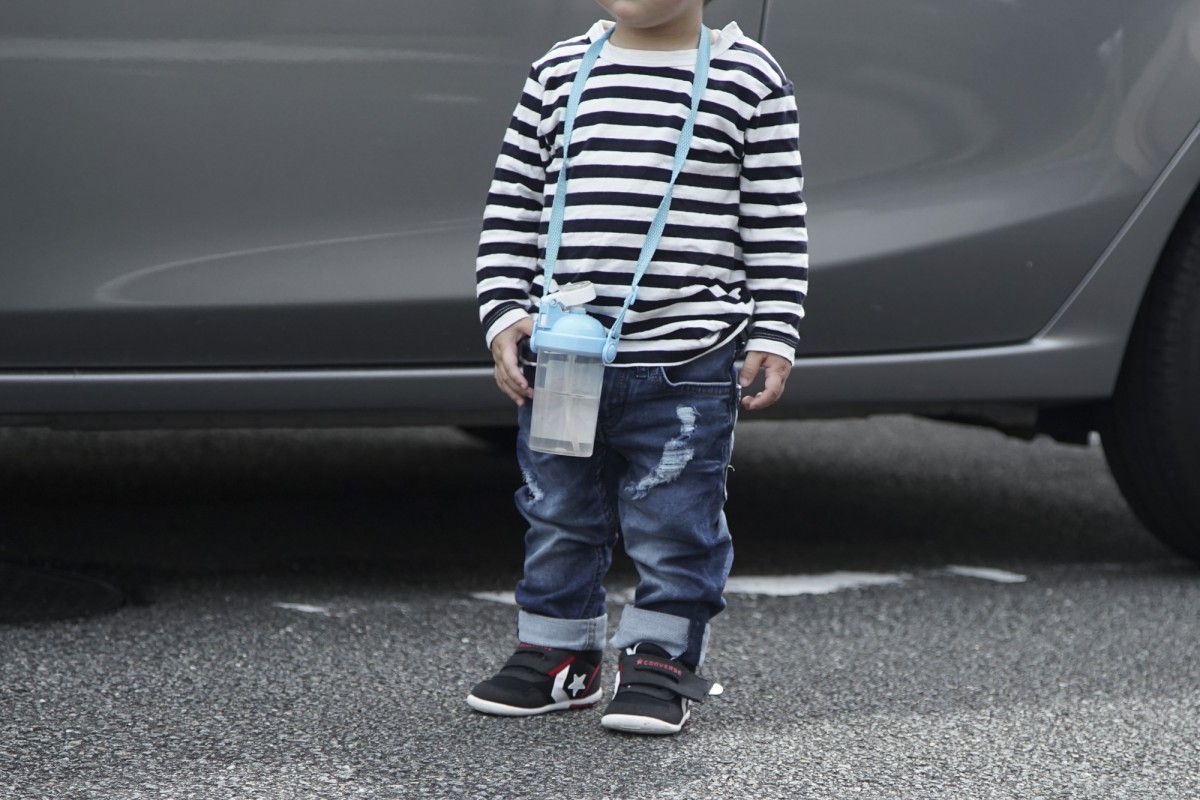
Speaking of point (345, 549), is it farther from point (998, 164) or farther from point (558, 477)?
point (998, 164)

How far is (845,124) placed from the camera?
274cm

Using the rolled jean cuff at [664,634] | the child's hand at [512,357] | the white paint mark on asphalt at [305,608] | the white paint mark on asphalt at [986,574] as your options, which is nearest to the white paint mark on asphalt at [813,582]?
the white paint mark on asphalt at [986,574]

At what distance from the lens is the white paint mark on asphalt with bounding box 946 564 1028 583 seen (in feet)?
10.2

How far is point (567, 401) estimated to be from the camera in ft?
7.15

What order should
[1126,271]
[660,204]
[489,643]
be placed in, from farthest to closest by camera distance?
[1126,271]
[489,643]
[660,204]

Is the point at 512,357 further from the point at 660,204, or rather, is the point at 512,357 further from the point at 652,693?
the point at 652,693

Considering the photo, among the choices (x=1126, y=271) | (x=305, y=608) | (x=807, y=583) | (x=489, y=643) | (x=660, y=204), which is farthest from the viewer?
(x=807, y=583)

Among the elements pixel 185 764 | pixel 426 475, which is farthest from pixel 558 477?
pixel 426 475

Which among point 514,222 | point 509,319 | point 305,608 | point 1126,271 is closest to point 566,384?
point 509,319

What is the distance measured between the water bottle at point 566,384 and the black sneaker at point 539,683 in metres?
0.32

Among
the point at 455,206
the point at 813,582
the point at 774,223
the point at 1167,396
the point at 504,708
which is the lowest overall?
the point at 813,582

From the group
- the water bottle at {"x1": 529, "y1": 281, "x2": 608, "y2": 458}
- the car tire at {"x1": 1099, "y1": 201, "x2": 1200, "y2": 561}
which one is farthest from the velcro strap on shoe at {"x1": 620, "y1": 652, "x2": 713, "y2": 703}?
the car tire at {"x1": 1099, "y1": 201, "x2": 1200, "y2": 561}

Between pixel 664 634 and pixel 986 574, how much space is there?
1.07m

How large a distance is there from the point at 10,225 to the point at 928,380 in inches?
58.9
